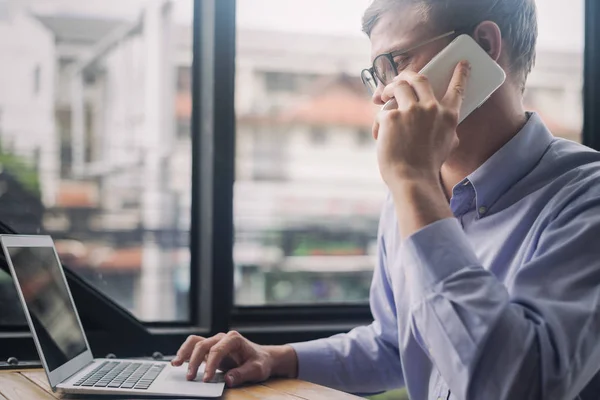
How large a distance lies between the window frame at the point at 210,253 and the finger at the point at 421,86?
2.64 ft

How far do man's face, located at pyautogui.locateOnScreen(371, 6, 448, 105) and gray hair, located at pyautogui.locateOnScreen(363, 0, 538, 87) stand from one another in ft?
0.04

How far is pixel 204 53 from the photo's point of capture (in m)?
1.96

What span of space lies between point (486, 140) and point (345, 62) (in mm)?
875

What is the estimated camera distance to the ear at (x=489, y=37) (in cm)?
130

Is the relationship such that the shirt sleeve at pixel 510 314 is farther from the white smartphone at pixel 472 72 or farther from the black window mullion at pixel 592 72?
the black window mullion at pixel 592 72

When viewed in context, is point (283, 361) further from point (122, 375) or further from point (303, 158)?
point (303, 158)

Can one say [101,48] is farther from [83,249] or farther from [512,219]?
[512,219]

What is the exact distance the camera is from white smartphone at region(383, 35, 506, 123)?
124 cm

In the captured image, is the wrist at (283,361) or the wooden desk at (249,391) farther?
the wrist at (283,361)

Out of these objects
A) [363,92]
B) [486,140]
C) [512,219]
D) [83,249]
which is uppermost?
[363,92]

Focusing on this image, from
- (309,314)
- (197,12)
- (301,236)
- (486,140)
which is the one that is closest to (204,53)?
(197,12)

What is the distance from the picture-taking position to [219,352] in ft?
4.18

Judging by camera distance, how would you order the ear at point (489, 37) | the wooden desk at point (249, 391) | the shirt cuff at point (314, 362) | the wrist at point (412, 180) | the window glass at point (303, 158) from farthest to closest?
the window glass at point (303, 158)
the shirt cuff at point (314, 362)
the ear at point (489, 37)
the wooden desk at point (249, 391)
the wrist at point (412, 180)

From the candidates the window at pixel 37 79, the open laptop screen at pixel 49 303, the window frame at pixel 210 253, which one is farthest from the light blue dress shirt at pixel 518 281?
the window at pixel 37 79
